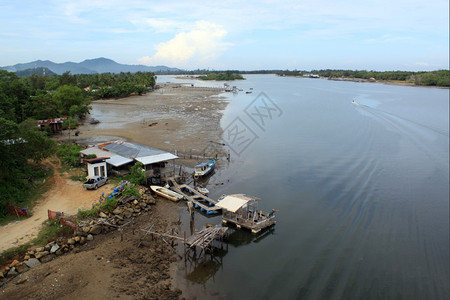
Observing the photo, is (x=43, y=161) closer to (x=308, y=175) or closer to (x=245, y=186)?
(x=245, y=186)

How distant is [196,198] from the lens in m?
24.3

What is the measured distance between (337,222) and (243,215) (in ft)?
23.3

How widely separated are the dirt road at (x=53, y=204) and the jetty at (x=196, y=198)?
5.31 metres

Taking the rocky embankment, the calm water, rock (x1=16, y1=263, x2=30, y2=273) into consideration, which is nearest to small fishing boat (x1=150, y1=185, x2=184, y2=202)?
the rocky embankment

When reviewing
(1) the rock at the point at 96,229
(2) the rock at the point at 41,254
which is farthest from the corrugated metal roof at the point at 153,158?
(2) the rock at the point at 41,254

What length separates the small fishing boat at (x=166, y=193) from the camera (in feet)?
77.8

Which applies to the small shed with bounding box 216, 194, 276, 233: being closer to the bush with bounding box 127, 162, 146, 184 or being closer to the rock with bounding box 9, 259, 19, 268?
the bush with bounding box 127, 162, 146, 184

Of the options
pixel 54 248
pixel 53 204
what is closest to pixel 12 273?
pixel 54 248

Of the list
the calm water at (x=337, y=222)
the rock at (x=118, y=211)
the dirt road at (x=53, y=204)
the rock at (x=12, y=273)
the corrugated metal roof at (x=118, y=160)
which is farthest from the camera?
the corrugated metal roof at (x=118, y=160)

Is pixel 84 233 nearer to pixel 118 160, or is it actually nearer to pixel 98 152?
pixel 118 160

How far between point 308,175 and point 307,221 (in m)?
9.19

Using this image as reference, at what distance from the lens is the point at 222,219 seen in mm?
21391

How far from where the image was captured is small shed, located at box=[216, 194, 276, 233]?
65.5 ft

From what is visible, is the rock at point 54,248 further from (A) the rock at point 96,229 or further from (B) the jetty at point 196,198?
(B) the jetty at point 196,198
